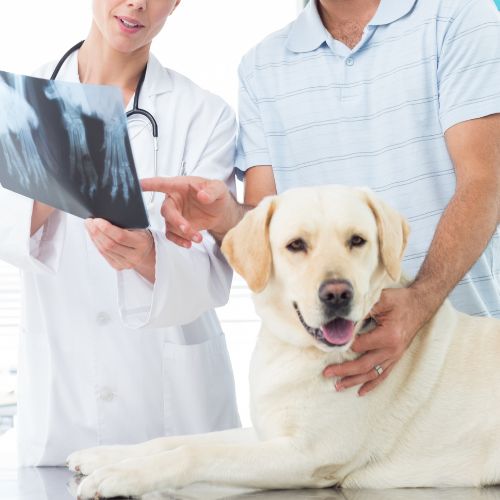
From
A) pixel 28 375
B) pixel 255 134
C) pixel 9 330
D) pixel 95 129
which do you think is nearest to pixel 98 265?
pixel 28 375

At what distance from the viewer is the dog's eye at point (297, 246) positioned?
55.4 inches

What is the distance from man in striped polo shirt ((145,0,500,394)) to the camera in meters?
1.67

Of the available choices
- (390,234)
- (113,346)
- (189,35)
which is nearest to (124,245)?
(113,346)

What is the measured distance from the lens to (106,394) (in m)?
1.85

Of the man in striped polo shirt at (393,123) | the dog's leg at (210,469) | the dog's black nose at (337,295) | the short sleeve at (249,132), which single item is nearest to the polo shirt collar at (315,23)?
the man in striped polo shirt at (393,123)

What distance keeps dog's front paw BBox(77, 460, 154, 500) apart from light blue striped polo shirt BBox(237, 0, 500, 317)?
2.72 ft

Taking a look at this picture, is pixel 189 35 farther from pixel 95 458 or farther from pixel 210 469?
pixel 210 469

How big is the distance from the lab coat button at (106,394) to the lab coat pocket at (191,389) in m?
0.12

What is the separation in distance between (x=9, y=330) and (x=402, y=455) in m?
3.90

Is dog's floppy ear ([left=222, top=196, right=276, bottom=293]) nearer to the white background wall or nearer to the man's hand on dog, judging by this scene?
the man's hand on dog

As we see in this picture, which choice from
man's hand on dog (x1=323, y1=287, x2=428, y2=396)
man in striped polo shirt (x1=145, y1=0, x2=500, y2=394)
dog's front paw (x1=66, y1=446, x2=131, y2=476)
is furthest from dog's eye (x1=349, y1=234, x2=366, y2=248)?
dog's front paw (x1=66, y1=446, x2=131, y2=476)

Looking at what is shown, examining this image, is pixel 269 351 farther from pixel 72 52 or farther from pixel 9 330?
pixel 9 330

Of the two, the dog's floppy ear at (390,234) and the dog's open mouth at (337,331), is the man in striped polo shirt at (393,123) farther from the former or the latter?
the dog's open mouth at (337,331)

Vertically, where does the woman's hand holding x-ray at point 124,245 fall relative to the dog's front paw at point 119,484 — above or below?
above
